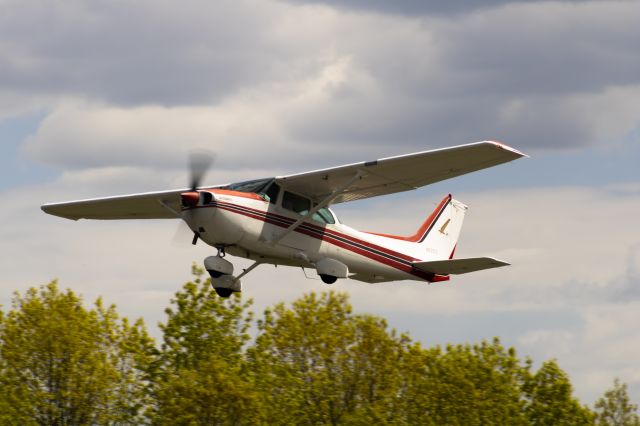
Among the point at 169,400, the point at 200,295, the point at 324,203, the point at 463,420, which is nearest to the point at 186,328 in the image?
the point at 200,295

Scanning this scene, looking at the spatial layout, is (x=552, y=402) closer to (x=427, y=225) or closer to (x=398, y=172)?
(x=427, y=225)

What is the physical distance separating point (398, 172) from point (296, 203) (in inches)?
86.9

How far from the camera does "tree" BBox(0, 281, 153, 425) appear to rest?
1618 inches

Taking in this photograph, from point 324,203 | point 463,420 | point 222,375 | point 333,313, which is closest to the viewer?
point 324,203

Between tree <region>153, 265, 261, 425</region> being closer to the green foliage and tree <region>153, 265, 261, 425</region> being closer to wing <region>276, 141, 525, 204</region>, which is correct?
the green foliage

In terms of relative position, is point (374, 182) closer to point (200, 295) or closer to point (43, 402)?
point (43, 402)

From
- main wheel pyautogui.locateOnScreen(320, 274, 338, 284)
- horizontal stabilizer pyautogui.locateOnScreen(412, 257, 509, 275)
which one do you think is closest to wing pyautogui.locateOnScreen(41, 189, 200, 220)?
main wheel pyautogui.locateOnScreen(320, 274, 338, 284)

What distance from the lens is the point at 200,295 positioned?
47.2 metres

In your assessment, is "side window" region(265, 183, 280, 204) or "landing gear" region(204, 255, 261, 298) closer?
"landing gear" region(204, 255, 261, 298)

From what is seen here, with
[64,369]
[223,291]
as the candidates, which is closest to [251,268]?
[223,291]

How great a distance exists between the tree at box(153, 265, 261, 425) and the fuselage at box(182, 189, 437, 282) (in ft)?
40.8

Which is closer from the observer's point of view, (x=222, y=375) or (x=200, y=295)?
(x=222, y=375)

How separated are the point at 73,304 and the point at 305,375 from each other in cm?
897

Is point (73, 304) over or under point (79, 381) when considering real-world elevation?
over
